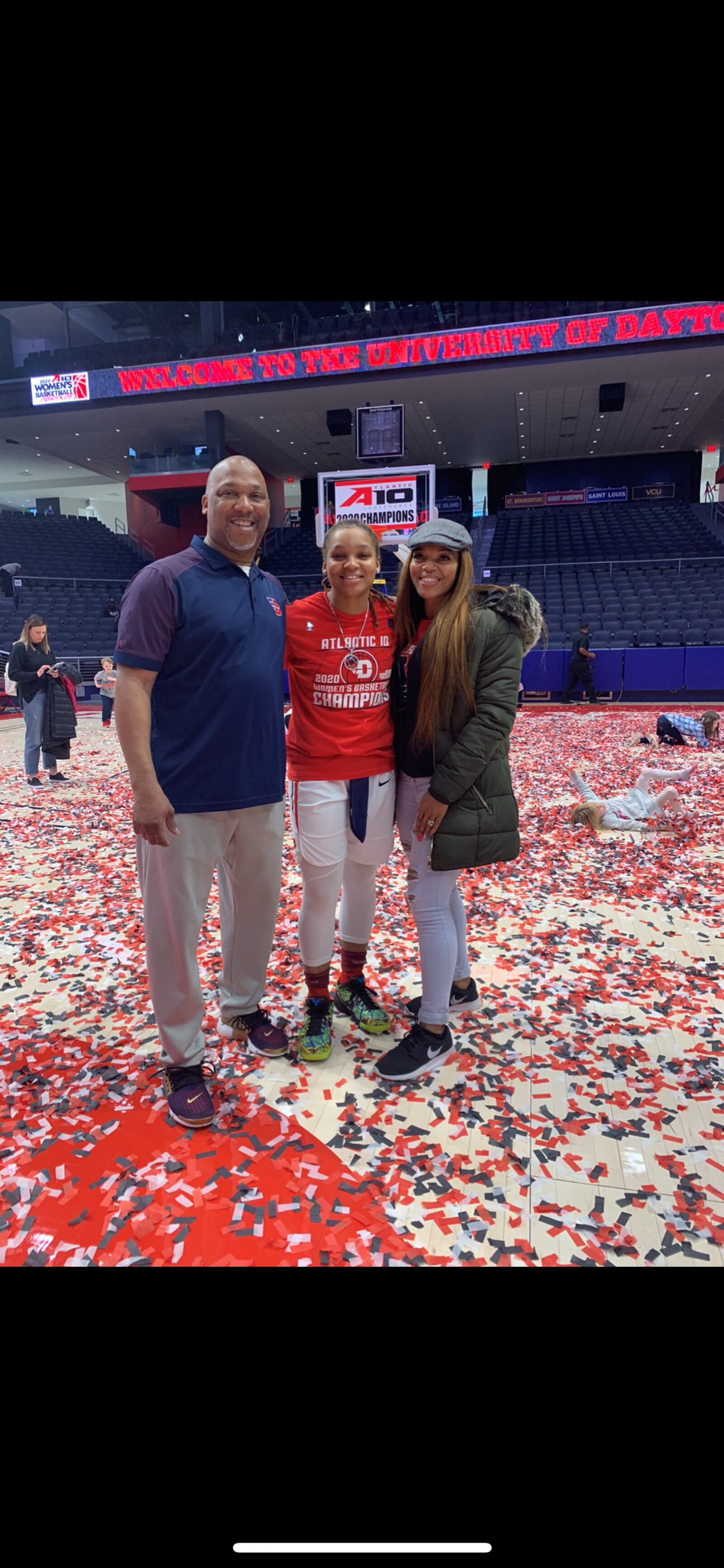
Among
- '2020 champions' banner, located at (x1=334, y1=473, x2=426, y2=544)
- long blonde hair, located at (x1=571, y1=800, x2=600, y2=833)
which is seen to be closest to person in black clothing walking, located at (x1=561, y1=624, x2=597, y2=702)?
'2020 champions' banner, located at (x1=334, y1=473, x2=426, y2=544)

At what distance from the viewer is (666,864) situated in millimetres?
3934

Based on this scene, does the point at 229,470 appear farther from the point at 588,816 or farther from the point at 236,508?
the point at 588,816

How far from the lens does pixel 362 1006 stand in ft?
7.81

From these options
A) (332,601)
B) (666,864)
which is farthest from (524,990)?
(666,864)

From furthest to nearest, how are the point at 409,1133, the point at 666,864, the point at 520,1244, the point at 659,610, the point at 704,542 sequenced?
1. the point at 704,542
2. the point at 659,610
3. the point at 666,864
4. the point at 409,1133
5. the point at 520,1244

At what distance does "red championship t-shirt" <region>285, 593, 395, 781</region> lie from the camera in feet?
6.65

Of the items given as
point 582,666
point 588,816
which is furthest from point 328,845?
point 582,666

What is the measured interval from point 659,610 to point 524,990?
12243 mm

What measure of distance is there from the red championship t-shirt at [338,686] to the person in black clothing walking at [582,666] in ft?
33.1

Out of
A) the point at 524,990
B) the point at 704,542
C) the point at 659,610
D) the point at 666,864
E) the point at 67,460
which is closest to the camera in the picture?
the point at 524,990

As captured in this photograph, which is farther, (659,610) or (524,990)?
(659,610)

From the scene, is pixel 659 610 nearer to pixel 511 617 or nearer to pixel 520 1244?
pixel 511 617

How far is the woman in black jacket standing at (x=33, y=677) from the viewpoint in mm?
6141

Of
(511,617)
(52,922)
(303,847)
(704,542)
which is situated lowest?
(52,922)
